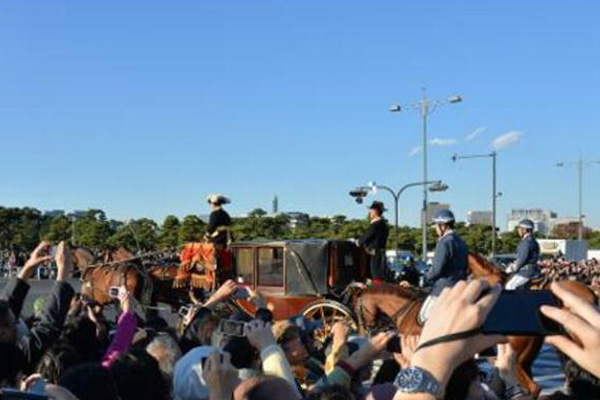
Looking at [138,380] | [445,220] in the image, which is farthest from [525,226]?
[138,380]

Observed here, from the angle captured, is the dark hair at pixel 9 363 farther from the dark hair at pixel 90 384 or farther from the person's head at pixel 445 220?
the person's head at pixel 445 220

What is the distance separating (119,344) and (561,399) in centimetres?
251

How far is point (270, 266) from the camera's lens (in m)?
14.5

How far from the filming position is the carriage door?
46.8ft

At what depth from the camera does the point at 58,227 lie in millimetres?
57062

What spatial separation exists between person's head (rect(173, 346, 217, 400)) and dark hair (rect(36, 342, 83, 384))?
0.55 m

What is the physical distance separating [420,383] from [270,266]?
12.9 metres

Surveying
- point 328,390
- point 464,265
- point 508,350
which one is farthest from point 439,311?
point 464,265

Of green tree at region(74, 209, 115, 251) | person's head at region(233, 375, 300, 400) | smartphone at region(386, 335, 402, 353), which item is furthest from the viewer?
green tree at region(74, 209, 115, 251)

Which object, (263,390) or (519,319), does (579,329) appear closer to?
(519,319)

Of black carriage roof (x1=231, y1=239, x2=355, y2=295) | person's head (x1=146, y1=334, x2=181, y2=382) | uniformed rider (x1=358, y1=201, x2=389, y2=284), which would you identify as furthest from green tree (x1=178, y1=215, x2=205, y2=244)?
person's head (x1=146, y1=334, x2=181, y2=382)

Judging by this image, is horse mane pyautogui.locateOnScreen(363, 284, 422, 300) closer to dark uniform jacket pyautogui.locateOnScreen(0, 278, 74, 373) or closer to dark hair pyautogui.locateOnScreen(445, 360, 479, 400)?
dark uniform jacket pyautogui.locateOnScreen(0, 278, 74, 373)

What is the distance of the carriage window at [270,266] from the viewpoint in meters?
14.4

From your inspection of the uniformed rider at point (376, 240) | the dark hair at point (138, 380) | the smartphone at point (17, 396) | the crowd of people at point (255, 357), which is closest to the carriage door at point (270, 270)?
the uniformed rider at point (376, 240)
